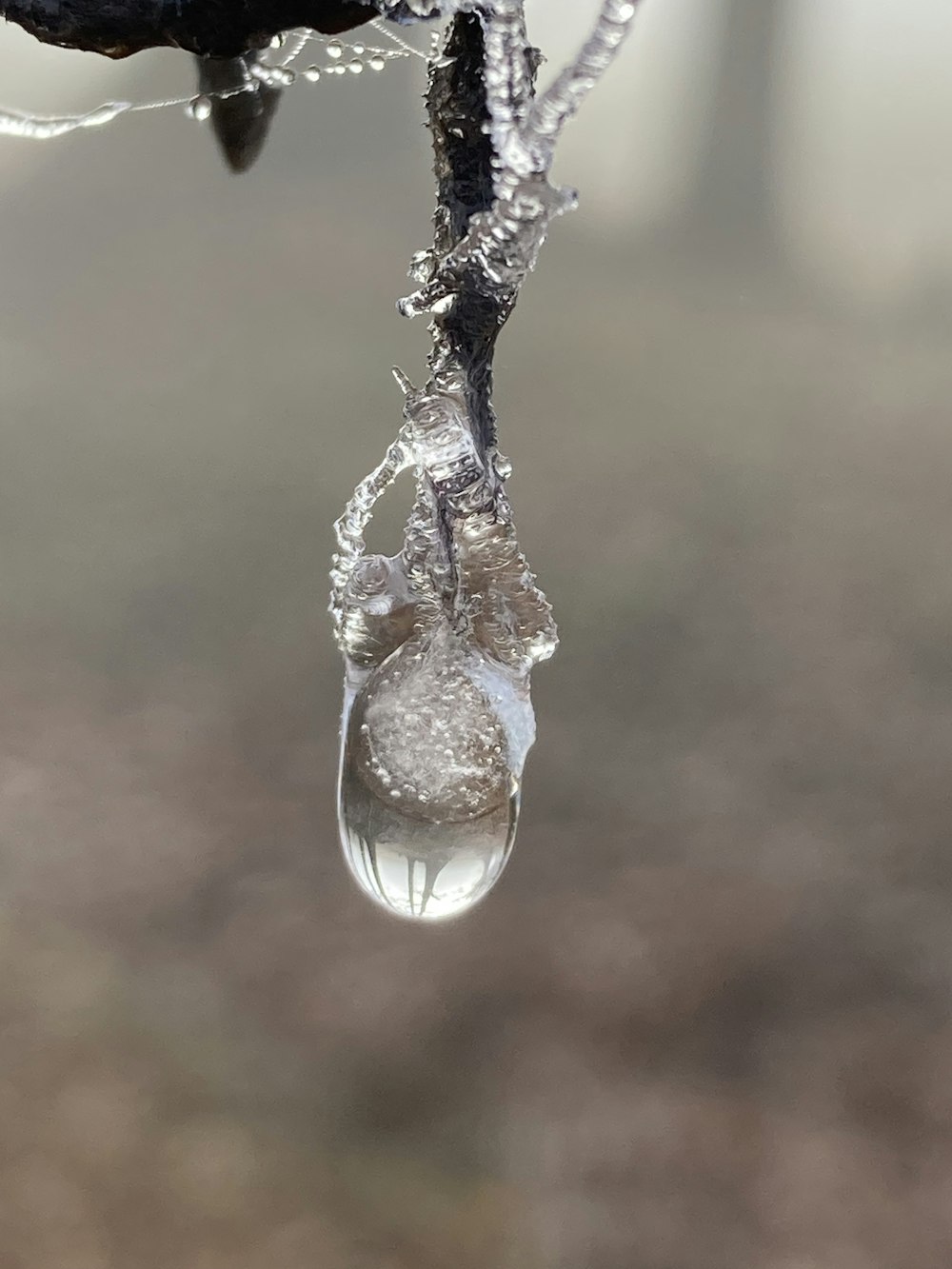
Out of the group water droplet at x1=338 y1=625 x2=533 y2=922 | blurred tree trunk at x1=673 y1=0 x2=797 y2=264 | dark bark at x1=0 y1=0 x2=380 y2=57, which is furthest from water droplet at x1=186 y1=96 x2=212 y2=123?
blurred tree trunk at x1=673 y1=0 x2=797 y2=264

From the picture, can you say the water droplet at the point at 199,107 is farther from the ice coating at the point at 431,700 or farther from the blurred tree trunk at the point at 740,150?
the blurred tree trunk at the point at 740,150

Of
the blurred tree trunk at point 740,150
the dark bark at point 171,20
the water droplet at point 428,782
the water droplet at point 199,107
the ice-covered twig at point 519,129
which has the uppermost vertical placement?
the blurred tree trunk at point 740,150

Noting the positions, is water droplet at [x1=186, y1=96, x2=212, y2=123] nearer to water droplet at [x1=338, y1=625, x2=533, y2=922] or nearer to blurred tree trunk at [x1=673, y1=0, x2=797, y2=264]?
water droplet at [x1=338, y1=625, x2=533, y2=922]

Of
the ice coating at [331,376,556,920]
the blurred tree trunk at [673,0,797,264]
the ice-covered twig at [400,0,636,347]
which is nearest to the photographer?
the ice-covered twig at [400,0,636,347]

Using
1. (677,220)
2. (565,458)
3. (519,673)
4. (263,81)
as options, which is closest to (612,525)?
(565,458)

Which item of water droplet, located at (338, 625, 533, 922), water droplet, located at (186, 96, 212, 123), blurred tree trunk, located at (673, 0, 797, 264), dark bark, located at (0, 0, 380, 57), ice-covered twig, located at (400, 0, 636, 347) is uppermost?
blurred tree trunk, located at (673, 0, 797, 264)

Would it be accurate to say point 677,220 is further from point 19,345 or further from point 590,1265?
point 590,1265

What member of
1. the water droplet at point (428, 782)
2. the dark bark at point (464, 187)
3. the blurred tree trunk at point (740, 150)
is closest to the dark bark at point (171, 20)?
the dark bark at point (464, 187)

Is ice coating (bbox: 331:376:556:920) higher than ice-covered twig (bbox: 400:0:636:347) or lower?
lower

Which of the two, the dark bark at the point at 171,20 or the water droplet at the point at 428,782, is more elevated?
the dark bark at the point at 171,20

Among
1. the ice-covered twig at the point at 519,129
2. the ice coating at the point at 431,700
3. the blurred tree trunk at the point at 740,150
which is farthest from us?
the blurred tree trunk at the point at 740,150
